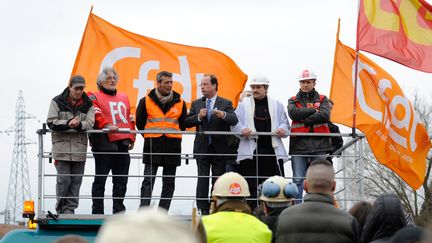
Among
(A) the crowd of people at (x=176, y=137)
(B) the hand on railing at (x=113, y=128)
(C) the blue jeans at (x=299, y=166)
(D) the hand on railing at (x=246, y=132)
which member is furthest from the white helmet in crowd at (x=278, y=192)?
(B) the hand on railing at (x=113, y=128)

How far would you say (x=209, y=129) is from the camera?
1316 centimetres

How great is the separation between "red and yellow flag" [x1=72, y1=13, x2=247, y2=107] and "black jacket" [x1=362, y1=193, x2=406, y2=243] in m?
7.92

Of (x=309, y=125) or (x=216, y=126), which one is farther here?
(x=309, y=125)

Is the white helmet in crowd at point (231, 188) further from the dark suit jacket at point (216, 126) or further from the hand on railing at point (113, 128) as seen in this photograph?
the dark suit jacket at point (216, 126)

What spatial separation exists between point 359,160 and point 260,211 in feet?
11.9

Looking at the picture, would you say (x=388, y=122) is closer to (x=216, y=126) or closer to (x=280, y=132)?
(x=280, y=132)

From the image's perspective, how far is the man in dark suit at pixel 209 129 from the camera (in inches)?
506

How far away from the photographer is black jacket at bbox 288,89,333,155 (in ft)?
42.8

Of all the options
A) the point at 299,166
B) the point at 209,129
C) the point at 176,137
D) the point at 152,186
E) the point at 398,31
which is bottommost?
the point at 152,186

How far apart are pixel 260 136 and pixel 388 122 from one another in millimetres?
2535

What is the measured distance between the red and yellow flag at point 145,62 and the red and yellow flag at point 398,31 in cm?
233

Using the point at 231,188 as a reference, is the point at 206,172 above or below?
below

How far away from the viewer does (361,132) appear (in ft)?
46.9

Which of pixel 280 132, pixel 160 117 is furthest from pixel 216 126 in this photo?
pixel 280 132
